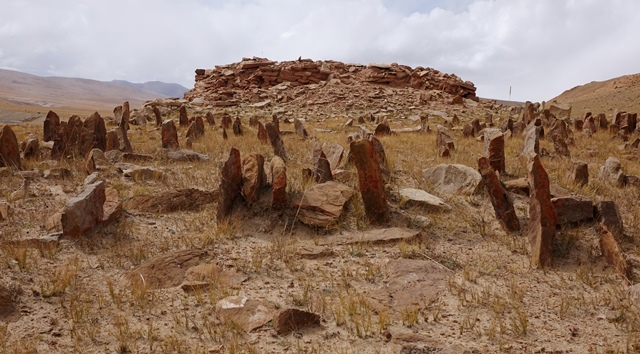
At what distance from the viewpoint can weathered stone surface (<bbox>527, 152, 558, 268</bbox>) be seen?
163 inches

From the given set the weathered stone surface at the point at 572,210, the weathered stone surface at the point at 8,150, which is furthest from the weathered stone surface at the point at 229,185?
the weathered stone surface at the point at 8,150

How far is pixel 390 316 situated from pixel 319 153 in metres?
3.22

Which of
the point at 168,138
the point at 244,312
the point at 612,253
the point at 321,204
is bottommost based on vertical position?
the point at 244,312

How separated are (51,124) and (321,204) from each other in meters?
7.08

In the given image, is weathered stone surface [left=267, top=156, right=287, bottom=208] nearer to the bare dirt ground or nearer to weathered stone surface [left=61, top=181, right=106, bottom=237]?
the bare dirt ground

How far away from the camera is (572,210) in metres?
4.67

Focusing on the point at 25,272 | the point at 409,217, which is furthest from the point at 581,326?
the point at 25,272

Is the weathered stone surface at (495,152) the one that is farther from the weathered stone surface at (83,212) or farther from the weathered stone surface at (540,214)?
the weathered stone surface at (83,212)

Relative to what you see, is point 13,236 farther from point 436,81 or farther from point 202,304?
point 436,81

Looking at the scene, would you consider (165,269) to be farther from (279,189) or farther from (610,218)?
(610,218)

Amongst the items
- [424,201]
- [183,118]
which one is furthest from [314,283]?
[183,118]

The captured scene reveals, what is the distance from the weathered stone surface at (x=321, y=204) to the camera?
4.97 m

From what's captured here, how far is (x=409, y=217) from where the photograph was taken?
519cm

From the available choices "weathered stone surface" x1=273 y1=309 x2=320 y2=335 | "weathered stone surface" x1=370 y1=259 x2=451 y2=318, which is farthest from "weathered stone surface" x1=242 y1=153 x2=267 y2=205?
"weathered stone surface" x1=273 y1=309 x2=320 y2=335
